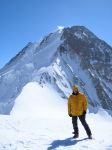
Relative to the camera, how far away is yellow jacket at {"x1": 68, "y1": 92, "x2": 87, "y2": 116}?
15531mm

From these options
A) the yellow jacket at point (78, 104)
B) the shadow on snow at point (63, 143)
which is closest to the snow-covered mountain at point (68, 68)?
the yellow jacket at point (78, 104)

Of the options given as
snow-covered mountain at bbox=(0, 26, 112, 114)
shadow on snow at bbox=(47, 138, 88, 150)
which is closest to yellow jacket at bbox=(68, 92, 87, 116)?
shadow on snow at bbox=(47, 138, 88, 150)

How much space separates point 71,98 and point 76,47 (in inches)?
6182

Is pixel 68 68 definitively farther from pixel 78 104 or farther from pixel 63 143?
pixel 63 143

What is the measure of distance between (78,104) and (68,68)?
134 m

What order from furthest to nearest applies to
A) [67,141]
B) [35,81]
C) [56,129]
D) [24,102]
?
[35,81] → [24,102] → [56,129] → [67,141]

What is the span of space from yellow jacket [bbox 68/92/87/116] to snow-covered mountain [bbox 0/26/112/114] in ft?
328

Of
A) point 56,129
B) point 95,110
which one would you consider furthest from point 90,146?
point 95,110

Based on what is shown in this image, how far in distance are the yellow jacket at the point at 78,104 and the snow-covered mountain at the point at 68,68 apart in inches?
3935

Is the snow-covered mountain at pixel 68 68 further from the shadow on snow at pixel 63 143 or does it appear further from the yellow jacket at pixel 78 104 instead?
the shadow on snow at pixel 63 143

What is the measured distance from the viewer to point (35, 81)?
11731cm

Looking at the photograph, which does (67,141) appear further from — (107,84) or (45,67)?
(107,84)

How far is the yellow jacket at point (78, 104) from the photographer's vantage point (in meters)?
15.5

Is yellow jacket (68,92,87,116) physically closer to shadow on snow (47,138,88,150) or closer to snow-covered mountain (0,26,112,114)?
shadow on snow (47,138,88,150)
